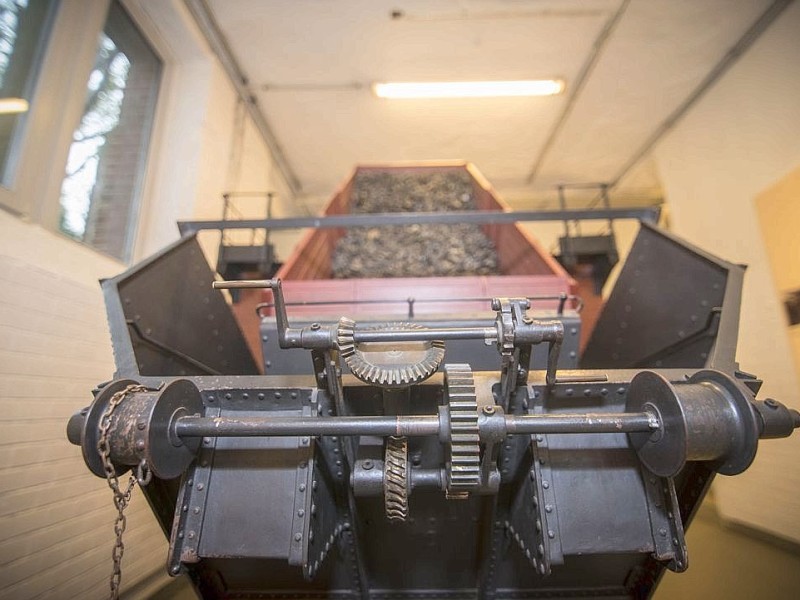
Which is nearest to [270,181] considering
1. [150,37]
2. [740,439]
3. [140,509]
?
[150,37]

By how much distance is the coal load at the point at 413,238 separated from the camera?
2775 millimetres

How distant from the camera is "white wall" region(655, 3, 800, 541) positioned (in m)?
2.42

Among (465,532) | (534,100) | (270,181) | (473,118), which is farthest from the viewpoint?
(270,181)

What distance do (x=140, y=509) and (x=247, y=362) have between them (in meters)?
1.10

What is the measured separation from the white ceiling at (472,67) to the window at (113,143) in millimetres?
865

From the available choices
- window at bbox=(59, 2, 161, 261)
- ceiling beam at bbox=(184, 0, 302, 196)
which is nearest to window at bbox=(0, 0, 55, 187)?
window at bbox=(59, 2, 161, 261)

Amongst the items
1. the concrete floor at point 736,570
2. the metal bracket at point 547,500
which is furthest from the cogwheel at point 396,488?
the concrete floor at point 736,570

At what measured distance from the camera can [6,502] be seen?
55.3 inches

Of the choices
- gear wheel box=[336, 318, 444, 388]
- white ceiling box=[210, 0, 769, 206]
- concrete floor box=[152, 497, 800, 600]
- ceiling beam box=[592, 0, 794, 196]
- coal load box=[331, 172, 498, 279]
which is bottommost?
concrete floor box=[152, 497, 800, 600]

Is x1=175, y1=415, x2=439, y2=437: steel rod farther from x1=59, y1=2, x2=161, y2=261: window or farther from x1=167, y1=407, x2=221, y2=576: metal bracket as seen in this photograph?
x1=59, y1=2, x2=161, y2=261: window

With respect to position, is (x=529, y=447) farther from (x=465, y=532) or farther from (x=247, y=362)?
(x=247, y=362)

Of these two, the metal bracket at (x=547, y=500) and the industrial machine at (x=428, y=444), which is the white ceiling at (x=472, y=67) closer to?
the industrial machine at (x=428, y=444)

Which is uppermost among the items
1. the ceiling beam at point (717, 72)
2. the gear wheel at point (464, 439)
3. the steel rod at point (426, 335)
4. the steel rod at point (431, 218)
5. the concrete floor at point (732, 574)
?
the ceiling beam at point (717, 72)

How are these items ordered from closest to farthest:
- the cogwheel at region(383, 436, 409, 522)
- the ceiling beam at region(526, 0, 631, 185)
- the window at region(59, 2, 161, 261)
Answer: the cogwheel at region(383, 436, 409, 522)
the window at region(59, 2, 161, 261)
the ceiling beam at region(526, 0, 631, 185)
